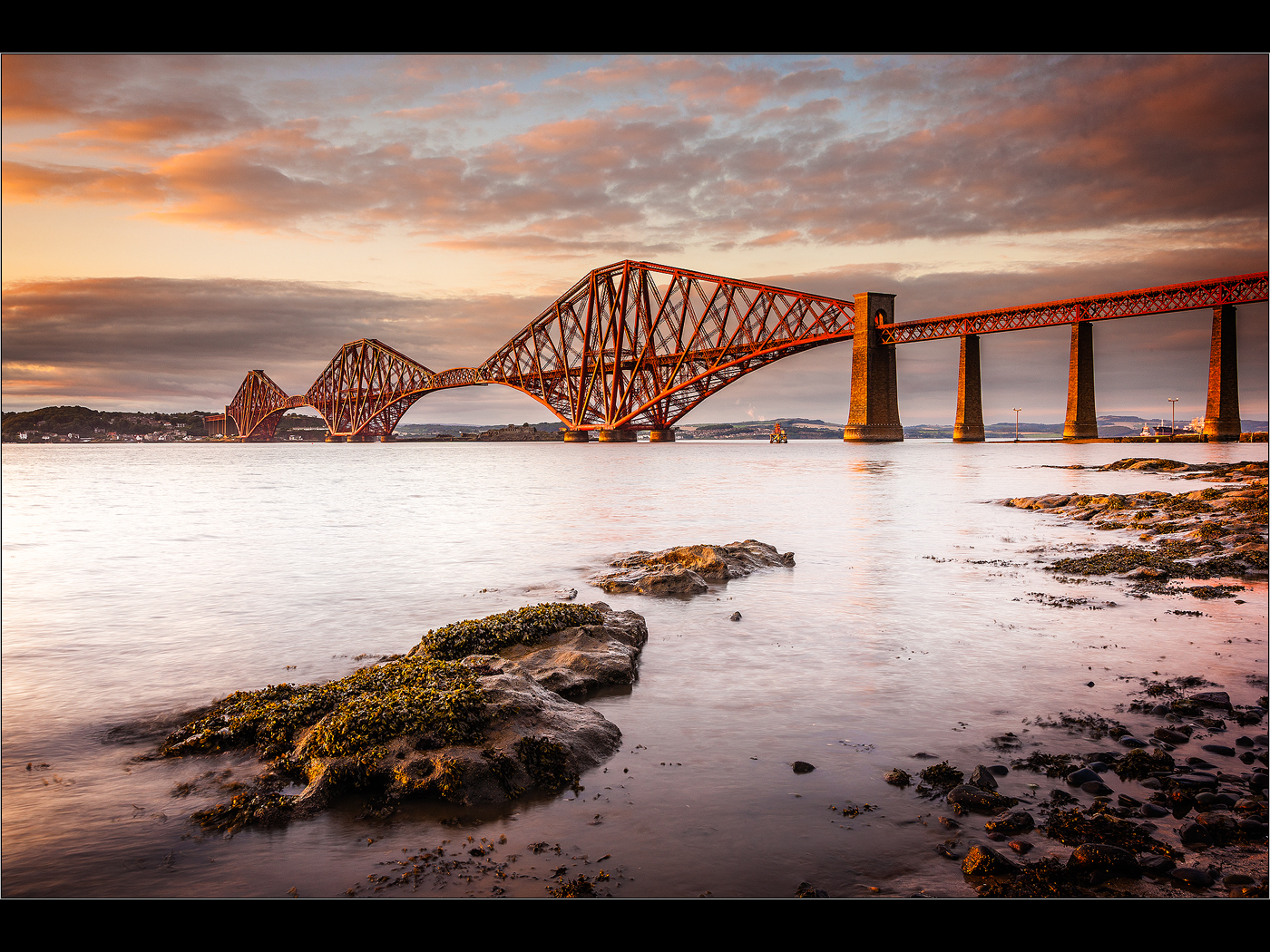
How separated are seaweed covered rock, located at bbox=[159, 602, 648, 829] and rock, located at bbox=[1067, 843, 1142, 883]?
7.88 ft

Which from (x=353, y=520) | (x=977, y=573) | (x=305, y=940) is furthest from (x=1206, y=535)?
(x=353, y=520)

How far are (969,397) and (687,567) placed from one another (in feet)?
228

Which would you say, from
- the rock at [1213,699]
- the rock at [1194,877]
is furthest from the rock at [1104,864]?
the rock at [1213,699]

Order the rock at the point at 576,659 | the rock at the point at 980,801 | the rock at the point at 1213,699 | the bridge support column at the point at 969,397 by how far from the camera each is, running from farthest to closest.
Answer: the bridge support column at the point at 969,397 → the rock at the point at 576,659 → the rock at the point at 1213,699 → the rock at the point at 980,801

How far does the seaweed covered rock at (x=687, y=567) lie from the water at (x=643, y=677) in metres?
0.33

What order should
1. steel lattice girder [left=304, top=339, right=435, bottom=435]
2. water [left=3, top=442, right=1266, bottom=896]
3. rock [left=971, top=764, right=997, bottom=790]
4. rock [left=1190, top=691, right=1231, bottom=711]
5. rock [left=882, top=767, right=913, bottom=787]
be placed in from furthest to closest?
steel lattice girder [left=304, top=339, right=435, bottom=435], rock [left=1190, top=691, right=1231, bottom=711], rock [left=882, top=767, right=913, bottom=787], rock [left=971, top=764, right=997, bottom=790], water [left=3, top=442, right=1266, bottom=896]

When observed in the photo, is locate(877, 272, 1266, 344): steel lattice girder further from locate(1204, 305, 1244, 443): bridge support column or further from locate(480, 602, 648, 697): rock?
locate(480, 602, 648, 697): rock

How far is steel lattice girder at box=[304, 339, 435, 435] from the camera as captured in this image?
11306cm

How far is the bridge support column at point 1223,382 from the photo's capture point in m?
13.7

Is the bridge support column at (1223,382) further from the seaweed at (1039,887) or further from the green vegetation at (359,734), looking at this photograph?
the green vegetation at (359,734)

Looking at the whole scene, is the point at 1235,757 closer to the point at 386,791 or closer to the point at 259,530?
the point at 386,791

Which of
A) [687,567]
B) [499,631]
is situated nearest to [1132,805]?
[499,631]

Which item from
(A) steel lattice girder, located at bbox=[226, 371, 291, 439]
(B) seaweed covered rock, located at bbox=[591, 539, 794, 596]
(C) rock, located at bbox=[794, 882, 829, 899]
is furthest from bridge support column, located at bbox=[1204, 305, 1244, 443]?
(A) steel lattice girder, located at bbox=[226, 371, 291, 439]
